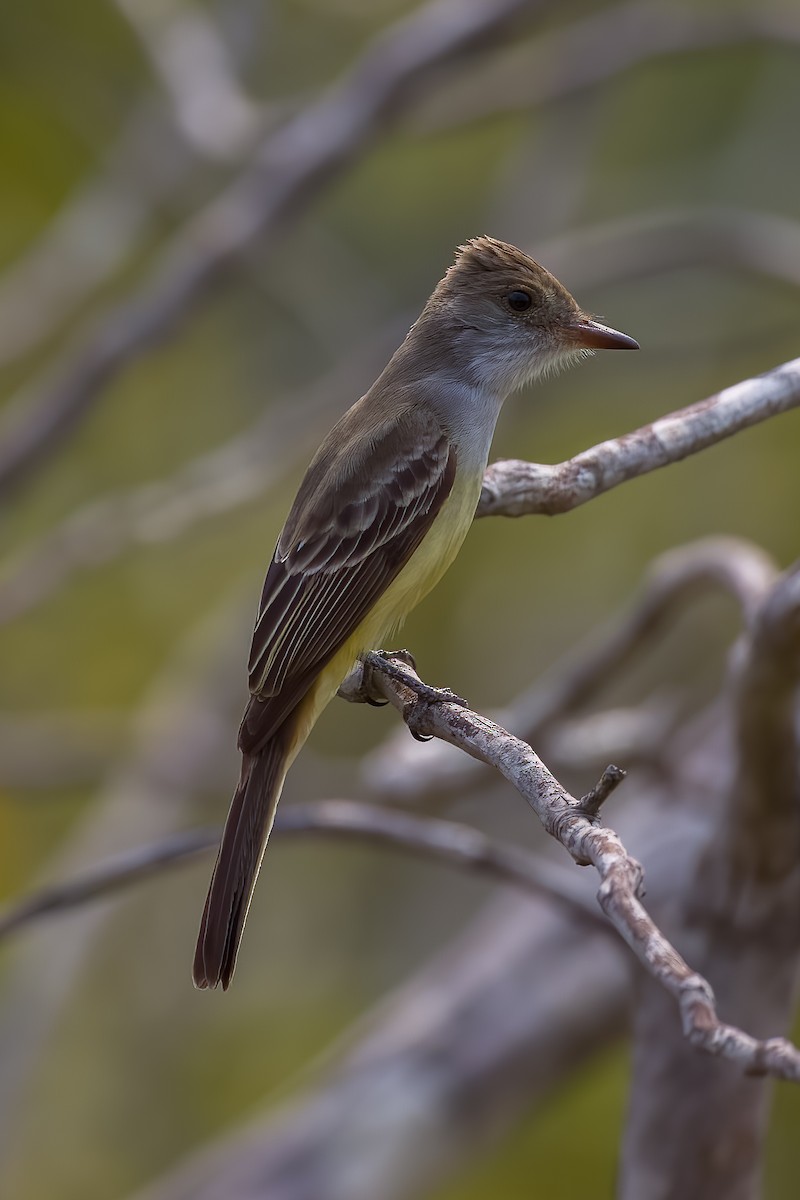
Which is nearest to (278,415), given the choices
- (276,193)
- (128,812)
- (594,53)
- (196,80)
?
(276,193)

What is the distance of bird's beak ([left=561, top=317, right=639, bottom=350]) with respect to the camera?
4.36 meters

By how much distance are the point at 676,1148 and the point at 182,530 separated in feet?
10.6

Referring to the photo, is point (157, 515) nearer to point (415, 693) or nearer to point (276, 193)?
point (276, 193)

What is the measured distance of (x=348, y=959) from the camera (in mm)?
9742

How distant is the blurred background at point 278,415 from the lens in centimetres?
711

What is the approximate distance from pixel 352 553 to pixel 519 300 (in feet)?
3.27

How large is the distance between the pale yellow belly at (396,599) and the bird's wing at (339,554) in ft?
0.08

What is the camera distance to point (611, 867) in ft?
7.08

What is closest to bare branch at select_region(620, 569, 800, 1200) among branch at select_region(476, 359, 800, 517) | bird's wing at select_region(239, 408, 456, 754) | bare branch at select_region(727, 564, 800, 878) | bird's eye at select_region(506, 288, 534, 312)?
bare branch at select_region(727, 564, 800, 878)

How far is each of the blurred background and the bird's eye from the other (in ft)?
6.65

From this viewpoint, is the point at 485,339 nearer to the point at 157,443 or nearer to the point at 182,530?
the point at 182,530

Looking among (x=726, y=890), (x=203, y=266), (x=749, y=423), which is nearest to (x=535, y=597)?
(x=203, y=266)

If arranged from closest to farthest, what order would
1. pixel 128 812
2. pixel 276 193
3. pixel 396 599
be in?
pixel 396 599
pixel 276 193
pixel 128 812

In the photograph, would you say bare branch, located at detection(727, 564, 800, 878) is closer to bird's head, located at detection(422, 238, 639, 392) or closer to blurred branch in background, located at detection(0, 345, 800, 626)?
blurred branch in background, located at detection(0, 345, 800, 626)
